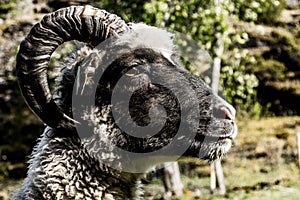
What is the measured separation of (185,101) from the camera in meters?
4.61

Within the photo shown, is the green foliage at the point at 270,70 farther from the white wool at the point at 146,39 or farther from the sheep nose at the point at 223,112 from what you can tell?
the sheep nose at the point at 223,112

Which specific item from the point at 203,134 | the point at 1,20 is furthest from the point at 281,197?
the point at 1,20

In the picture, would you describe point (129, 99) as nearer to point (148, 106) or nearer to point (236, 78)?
point (148, 106)

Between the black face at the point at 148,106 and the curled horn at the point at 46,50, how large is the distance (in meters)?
0.29

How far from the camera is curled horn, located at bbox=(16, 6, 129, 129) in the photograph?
4.48 meters

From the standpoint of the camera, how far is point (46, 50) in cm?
453

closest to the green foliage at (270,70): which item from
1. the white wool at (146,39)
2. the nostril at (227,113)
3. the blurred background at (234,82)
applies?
the blurred background at (234,82)

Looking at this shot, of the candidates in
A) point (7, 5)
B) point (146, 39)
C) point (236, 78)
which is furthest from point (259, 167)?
point (146, 39)

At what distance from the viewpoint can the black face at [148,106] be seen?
4.62 meters

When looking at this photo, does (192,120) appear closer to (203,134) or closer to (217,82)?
(203,134)

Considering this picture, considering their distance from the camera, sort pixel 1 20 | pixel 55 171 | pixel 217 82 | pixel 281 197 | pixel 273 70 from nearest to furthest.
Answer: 1. pixel 55 171
2. pixel 281 197
3. pixel 217 82
4. pixel 1 20
5. pixel 273 70

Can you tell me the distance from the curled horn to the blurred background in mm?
4511

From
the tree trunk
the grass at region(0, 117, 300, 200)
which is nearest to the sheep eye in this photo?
the grass at region(0, 117, 300, 200)

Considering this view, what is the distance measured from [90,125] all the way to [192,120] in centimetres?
68
